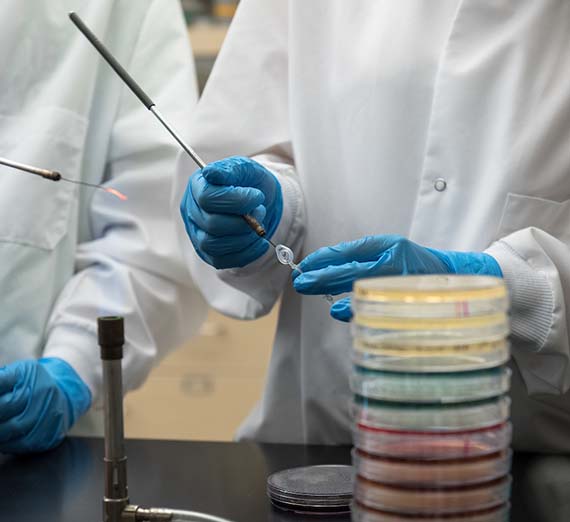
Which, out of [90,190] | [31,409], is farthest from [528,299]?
[90,190]

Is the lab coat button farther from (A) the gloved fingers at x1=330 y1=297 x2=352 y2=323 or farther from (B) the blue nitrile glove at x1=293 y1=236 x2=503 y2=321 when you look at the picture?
(A) the gloved fingers at x1=330 y1=297 x2=352 y2=323

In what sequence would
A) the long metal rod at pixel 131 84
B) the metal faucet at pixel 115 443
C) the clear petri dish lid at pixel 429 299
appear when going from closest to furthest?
the clear petri dish lid at pixel 429 299 → the metal faucet at pixel 115 443 → the long metal rod at pixel 131 84

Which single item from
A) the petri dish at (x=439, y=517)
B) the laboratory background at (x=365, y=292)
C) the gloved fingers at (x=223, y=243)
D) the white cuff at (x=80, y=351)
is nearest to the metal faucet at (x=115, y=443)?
the laboratory background at (x=365, y=292)

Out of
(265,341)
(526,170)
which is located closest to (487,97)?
(526,170)

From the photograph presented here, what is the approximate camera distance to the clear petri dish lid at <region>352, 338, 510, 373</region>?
553 millimetres

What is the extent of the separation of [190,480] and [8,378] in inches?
11.9

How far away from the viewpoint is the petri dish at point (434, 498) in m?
0.56

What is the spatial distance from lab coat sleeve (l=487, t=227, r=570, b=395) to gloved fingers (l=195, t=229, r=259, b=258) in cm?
29

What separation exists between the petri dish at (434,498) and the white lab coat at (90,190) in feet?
2.62

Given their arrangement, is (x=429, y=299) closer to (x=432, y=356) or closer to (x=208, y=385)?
(x=432, y=356)

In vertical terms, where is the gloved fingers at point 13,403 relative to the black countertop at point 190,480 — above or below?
above

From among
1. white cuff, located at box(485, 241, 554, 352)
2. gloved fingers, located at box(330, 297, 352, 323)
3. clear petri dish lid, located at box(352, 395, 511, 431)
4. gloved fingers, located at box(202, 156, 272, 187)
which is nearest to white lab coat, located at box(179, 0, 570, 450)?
white cuff, located at box(485, 241, 554, 352)

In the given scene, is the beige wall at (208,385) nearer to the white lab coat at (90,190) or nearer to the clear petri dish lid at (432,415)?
the white lab coat at (90,190)

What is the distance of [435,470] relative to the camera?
0.56 meters
